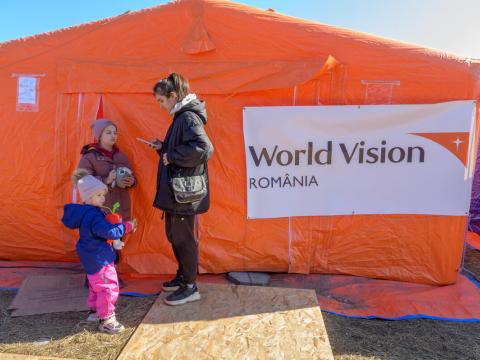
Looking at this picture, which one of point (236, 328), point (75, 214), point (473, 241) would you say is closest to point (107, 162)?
point (75, 214)

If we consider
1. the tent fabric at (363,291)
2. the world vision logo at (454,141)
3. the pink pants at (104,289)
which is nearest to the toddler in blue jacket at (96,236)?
the pink pants at (104,289)

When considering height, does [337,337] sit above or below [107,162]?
below

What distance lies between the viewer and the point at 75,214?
107 inches

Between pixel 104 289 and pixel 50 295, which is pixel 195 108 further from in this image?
pixel 50 295

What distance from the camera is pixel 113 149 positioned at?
3.48m

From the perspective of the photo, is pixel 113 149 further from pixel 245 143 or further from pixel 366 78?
pixel 366 78

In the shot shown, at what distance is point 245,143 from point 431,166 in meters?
1.79

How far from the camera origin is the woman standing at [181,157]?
9.12 feet

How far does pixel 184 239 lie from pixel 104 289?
67 centimetres

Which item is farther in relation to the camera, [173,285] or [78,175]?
[173,285]

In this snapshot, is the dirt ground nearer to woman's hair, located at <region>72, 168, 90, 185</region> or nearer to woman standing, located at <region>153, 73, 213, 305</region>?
woman standing, located at <region>153, 73, 213, 305</region>

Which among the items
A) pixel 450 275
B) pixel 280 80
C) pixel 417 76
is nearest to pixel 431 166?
A: pixel 417 76

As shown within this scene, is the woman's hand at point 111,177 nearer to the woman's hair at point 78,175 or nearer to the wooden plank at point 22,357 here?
the woman's hair at point 78,175

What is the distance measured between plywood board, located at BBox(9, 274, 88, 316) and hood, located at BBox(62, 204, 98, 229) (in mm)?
923
